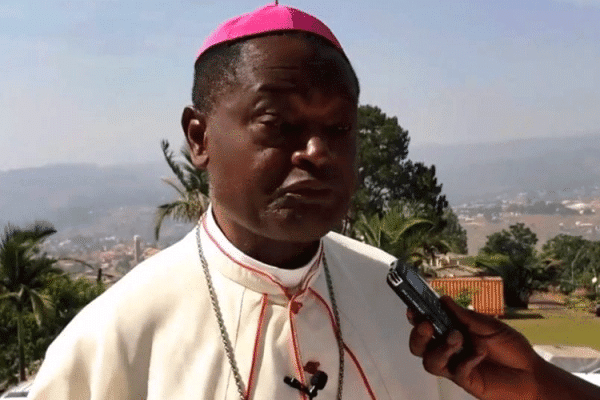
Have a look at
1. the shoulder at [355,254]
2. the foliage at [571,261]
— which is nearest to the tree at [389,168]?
the foliage at [571,261]

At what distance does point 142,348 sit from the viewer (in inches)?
79.0

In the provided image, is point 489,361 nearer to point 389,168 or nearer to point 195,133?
point 195,133

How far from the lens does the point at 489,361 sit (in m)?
2.21

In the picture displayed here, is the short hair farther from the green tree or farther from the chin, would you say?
the green tree

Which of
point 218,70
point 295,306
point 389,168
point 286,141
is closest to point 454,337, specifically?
point 295,306

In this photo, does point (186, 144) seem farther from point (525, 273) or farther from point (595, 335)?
point (525, 273)

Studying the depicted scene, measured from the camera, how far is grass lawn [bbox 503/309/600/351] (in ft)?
107

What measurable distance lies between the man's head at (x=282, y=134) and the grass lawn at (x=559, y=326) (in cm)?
2803

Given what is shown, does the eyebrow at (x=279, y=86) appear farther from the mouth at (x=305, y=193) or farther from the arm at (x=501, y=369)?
the arm at (x=501, y=369)

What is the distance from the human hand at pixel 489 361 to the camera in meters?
2.09

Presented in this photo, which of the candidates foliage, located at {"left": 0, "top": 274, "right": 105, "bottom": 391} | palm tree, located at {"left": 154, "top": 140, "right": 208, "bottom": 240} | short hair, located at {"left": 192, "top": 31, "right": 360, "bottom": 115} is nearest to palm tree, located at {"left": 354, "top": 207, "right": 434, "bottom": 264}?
palm tree, located at {"left": 154, "top": 140, "right": 208, "bottom": 240}

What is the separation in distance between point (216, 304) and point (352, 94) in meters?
0.64

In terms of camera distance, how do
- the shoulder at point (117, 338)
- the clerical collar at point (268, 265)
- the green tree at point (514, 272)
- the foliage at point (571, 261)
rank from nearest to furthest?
the shoulder at point (117, 338) < the clerical collar at point (268, 265) < the green tree at point (514, 272) < the foliage at point (571, 261)

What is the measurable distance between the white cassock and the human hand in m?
0.17
